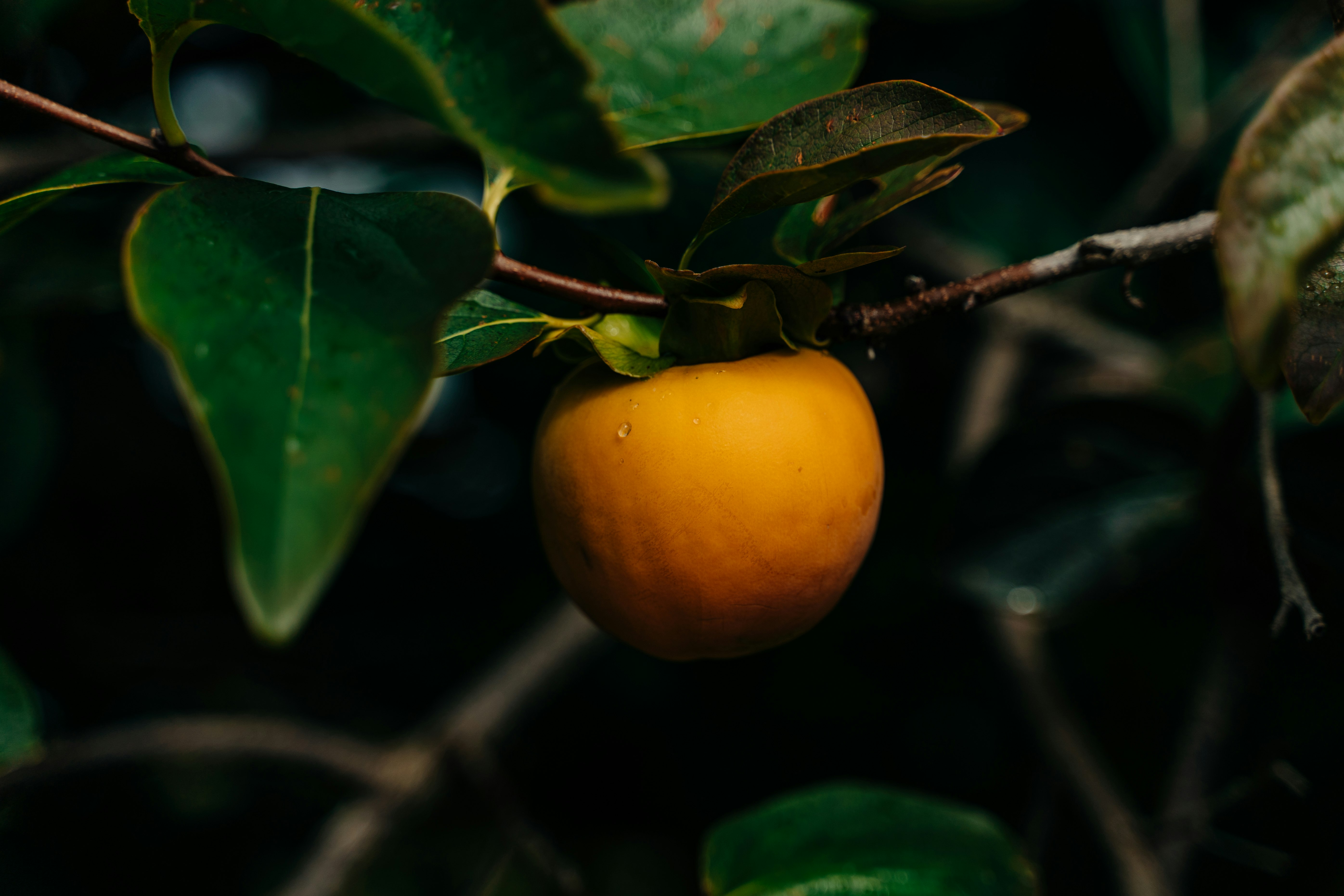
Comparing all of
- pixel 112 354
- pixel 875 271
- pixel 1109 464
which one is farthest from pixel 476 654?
pixel 1109 464

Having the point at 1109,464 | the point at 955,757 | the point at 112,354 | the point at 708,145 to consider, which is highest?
the point at 708,145

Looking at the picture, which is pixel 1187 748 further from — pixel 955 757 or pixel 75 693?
pixel 75 693

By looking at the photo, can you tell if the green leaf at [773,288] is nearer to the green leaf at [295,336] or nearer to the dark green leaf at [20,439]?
the green leaf at [295,336]

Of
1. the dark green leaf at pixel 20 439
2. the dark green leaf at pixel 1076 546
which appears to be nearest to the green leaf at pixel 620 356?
the dark green leaf at pixel 1076 546

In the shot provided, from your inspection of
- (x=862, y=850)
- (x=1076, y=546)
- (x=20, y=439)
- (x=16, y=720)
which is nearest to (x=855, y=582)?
(x=1076, y=546)

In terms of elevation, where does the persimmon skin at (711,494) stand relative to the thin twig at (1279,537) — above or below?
above

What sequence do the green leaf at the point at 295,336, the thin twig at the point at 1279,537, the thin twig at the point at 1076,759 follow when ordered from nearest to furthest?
the green leaf at the point at 295,336 < the thin twig at the point at 1279,537 < the thin twig at the point at 1076,759
